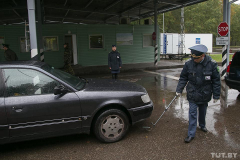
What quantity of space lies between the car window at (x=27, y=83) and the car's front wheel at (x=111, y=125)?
3.39 feet

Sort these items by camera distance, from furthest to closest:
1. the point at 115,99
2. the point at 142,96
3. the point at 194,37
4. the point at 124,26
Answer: the point at 194,37 < the point at 124,26 < the point at 142,96 < the point at 115,99

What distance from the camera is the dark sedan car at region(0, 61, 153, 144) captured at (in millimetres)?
3395

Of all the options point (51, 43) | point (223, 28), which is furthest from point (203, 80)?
point (51, 43)

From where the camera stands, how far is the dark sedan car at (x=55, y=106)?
3395 mm

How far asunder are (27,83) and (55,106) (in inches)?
24.8

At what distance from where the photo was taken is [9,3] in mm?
15555

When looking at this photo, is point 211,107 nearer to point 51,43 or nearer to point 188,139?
point 188,139

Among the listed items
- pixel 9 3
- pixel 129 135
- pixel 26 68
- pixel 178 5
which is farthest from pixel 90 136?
pixel 9 3

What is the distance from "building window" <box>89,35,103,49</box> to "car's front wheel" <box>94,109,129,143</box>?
13240 millimetres

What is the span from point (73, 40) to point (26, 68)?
42.1 ft

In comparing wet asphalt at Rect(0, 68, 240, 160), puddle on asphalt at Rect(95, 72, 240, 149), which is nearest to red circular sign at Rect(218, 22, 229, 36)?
puddle on asphalt at Rect(95, 72, 240, 149)

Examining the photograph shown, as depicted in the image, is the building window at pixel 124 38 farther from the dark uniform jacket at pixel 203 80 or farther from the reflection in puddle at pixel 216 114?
the dark uniform jacket at pixel 203 80

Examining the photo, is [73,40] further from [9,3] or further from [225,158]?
[225,158]

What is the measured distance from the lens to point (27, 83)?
11.8ft
